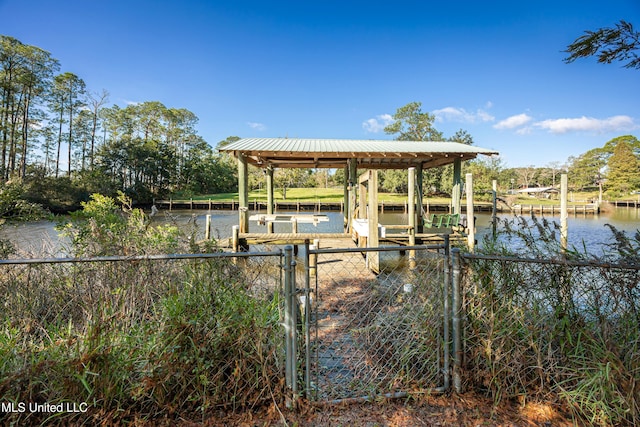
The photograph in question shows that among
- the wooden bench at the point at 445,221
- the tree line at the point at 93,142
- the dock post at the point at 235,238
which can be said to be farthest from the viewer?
the tree line at the point at 93,142

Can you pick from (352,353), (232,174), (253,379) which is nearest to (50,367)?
(253,379)

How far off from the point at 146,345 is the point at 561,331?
2.79 meters

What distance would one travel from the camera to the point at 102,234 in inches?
133

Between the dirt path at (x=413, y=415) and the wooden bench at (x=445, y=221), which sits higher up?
the wooden bench at (x=445, y=221)

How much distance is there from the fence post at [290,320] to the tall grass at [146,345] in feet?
0.31

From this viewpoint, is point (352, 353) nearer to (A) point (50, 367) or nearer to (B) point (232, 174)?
(A) point (50, 367)

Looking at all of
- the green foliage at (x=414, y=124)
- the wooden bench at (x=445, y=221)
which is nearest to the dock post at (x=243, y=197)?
the wooden bench at (x=445, y=221)

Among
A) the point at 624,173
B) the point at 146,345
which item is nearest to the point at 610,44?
the point at 146,345

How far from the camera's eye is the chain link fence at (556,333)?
1.77 meters

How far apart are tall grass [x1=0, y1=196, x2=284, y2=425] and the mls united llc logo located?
0.08 ft

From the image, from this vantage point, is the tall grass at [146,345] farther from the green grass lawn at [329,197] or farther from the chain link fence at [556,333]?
the green grass lawn at [329,197]

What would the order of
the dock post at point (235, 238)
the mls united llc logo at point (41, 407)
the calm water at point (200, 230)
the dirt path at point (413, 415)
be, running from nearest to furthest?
the mls united llc logo at point (41, 407)
the dirt path at point (413, 415)
the calm water at point (200, 230)
the dock post at point (235, 238)

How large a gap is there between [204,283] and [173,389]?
684 millimetres

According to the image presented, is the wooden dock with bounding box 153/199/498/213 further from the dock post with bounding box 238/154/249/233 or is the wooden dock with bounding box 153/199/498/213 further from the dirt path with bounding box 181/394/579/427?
the dirt path with bounding box 181/394/579/427
